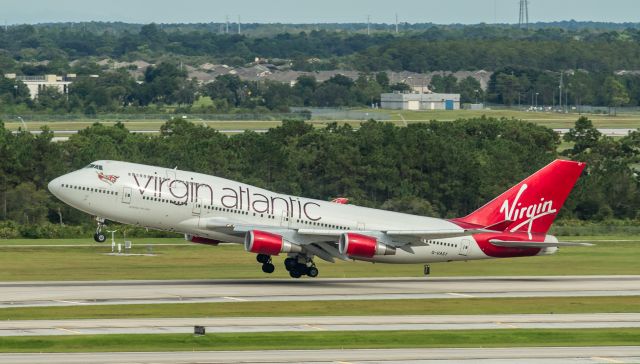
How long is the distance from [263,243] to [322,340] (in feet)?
56.0

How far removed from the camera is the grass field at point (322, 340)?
4641 centimetres

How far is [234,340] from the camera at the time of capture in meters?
48.0

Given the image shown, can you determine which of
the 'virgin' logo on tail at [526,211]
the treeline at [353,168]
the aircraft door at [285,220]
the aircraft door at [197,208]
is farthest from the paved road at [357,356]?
the treeline at [353,168]

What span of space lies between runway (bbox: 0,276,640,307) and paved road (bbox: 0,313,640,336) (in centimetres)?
604

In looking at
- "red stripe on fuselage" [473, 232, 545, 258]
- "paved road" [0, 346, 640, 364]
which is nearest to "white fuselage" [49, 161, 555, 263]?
"red stripe on fuselage" [473, 232, 545, 258]

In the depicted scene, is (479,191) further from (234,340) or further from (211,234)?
(234,340)

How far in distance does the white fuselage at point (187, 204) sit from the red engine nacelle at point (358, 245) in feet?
5.08

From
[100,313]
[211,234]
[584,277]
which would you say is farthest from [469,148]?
[100,313]

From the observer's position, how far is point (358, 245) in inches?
2603

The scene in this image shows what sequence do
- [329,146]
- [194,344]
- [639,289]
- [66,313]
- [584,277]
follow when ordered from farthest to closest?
[329,146] < [584,277] < [639,289] < [66,313] < [194,344]

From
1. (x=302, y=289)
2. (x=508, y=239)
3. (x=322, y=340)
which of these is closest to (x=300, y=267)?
(x=302, y=289)

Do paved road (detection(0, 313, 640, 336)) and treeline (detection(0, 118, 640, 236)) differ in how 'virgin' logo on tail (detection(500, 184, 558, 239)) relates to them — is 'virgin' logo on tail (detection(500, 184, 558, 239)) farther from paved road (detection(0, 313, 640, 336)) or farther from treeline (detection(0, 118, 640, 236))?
treeline (detection(0, 118, 640, 236))

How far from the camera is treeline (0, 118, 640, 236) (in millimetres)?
116312

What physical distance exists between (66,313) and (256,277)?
17.6 meters
